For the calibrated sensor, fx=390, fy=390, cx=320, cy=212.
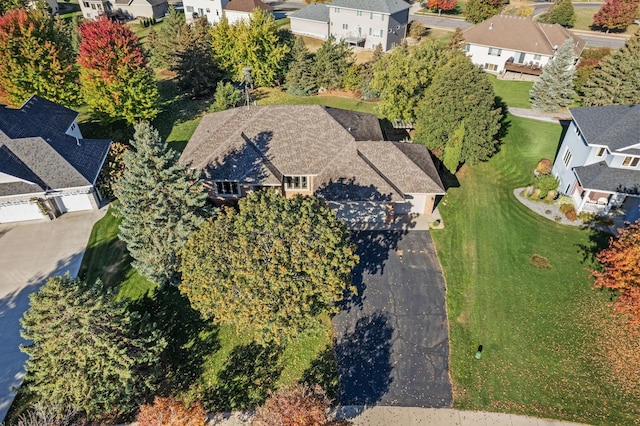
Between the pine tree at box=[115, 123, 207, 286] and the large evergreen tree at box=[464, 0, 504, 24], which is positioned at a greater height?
the large evergreen tree at box=[464, 0, 504, 24]

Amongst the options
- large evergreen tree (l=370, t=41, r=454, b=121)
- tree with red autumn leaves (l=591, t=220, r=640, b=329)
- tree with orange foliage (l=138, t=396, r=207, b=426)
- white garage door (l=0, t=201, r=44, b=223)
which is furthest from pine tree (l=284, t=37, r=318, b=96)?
tree with orange foliage (l=138, t=396, r=207, b=426)

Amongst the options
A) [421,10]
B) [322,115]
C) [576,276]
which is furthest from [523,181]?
[421,10]

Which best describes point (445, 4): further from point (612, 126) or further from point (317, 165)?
point (317, 165)

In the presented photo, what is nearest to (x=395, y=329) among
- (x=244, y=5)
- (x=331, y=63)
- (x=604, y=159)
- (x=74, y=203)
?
(x=604, y=159)

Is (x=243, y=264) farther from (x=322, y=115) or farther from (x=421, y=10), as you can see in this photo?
(x=421, y=10)

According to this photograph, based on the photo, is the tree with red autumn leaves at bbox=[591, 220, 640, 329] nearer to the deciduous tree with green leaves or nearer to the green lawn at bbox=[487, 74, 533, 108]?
the deciduous tree with green leaves

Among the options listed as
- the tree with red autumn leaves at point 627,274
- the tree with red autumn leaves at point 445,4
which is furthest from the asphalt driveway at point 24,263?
the tree with red autumn leaves at point 445,4
